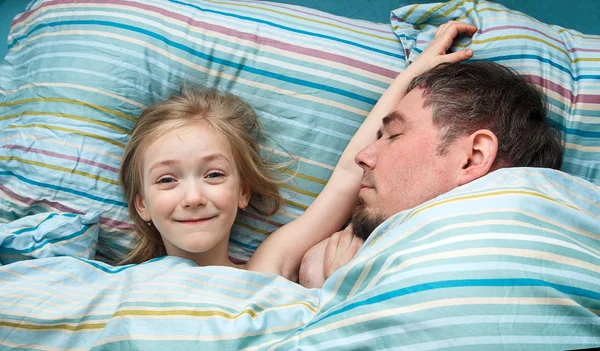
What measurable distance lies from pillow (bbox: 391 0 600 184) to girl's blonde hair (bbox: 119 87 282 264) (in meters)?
0.51

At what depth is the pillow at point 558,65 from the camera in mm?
1366

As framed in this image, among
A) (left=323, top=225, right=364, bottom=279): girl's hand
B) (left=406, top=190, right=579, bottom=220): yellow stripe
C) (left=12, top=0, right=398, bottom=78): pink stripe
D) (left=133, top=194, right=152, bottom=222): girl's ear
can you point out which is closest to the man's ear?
(left=406, top=190, right=579, bottom=220): yellow stripe

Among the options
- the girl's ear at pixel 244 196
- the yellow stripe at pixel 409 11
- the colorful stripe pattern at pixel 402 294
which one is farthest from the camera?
the yellow stripe at pixel 409 11

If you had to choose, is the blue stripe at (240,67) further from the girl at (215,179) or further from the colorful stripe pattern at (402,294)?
the colorful stripe pattern at (402,294)

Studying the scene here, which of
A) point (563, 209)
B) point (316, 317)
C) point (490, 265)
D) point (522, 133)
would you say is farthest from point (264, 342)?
point (522, 133)

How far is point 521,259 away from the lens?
959 millimetres

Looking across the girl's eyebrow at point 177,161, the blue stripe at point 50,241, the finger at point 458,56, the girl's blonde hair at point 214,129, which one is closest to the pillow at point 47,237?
the blue stripe at point 50,241

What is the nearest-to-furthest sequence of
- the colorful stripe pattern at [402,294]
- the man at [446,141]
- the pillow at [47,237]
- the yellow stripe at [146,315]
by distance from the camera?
1. the colorful stripe pattern at [402,294]
2. the yellow stripe at [146,315]
3. the man at [446,141]
4. the pillow at [47,237]

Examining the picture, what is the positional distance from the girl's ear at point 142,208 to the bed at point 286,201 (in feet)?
0.21

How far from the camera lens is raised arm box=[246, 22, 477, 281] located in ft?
4.57

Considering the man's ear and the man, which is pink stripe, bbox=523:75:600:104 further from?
the man's ear

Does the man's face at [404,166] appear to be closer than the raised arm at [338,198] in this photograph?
Yes

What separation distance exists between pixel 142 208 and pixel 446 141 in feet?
2.17

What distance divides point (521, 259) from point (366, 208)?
1.21 ft
